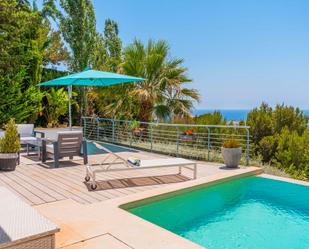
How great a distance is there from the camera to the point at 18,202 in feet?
10.8

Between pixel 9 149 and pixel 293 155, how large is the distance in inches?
290

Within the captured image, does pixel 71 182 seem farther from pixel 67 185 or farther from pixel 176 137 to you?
pixel 176 137

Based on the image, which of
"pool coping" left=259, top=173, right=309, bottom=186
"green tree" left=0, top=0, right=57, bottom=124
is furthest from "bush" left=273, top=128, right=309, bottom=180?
"green tree" left=0, top=0, right=57, bottom=124

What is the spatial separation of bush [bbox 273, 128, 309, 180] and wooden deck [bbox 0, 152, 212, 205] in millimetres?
3177

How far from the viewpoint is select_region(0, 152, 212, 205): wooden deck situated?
5113mm

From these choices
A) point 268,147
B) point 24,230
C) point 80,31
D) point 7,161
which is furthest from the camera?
point 80,31

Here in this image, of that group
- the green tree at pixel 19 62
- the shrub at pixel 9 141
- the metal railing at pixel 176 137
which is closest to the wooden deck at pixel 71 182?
the shrub at pixel 9 141

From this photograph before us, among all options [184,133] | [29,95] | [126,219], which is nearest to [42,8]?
[29,95]

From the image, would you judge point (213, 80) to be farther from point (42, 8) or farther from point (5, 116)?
point (5, 116)

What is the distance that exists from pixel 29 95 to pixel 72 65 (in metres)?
2.91

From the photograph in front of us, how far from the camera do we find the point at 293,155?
333 inches

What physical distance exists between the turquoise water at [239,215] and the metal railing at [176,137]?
2.07 meters

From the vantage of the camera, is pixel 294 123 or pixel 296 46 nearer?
pixel 294 123

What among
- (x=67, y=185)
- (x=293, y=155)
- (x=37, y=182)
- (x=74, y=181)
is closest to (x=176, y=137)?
(x=293, y=155)
